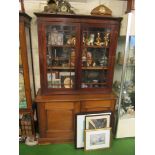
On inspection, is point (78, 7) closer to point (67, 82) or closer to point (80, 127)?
point (67, 82)

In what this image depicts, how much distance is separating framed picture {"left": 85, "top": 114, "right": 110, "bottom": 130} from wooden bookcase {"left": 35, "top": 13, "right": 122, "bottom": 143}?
123 millimetres

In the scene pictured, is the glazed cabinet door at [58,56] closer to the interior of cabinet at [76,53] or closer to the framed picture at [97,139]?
the interior of cabinet at [76,53]

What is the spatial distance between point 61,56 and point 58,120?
87 centimetres

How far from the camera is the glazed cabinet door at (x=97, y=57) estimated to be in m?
2.16

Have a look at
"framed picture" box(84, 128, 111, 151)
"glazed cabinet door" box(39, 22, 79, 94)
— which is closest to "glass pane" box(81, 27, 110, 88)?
"glazed cabinet door" box(39, 22, 79, 94)

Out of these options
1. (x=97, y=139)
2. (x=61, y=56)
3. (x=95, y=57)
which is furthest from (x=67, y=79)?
(x=97, y=139)

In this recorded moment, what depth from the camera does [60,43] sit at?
217cm

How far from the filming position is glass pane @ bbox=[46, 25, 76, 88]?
6.89ft

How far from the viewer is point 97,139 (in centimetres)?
224

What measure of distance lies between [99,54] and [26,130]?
58.6 inches

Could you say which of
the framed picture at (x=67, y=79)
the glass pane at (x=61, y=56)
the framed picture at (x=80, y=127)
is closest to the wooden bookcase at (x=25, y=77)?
the glass pane at (x=61, y=56)

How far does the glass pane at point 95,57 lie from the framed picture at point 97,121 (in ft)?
1.41

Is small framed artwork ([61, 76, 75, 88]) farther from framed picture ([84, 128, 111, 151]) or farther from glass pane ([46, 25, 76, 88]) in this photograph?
framed picture ([84, 128, 111, 151])
